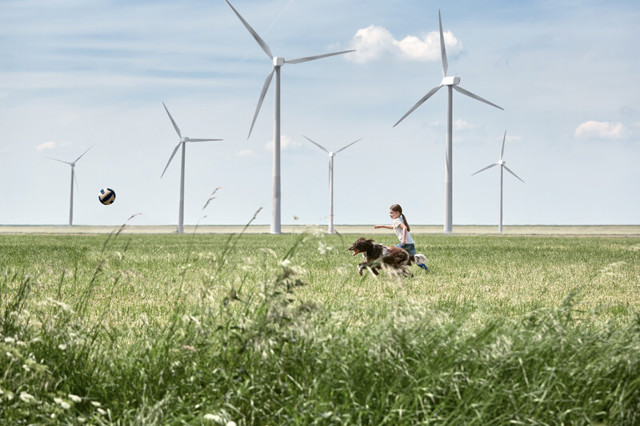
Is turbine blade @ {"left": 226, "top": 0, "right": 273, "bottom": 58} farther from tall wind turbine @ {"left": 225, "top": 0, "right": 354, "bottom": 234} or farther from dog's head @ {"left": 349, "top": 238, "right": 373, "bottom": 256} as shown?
dog's head @ {"left": 349, "top": 238, "right": 373, "bottom": 256}

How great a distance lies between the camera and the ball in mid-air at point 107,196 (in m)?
27.4

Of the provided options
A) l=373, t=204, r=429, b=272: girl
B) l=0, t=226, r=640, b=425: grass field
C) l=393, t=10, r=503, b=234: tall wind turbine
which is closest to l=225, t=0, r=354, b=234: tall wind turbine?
l=393, t=10, r=503, b=234: tall wind turbine

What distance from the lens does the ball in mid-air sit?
2744 centimetres

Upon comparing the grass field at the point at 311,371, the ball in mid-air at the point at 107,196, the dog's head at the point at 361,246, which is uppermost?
the ball in mid-air at the point at 107,196

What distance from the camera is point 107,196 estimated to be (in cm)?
2780

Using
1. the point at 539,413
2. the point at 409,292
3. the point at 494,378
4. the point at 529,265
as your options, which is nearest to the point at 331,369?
the point at 494,378

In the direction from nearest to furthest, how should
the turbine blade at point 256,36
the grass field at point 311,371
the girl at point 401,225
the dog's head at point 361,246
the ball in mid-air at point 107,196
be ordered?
the grass field at point 311,371 < the dog's head at point 361,246 < the girl at point 401,225 < the ball in mid-air at point 107,196 < the turbine blade at point 256,36

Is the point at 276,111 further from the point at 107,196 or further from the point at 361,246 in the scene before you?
the point at 361,246

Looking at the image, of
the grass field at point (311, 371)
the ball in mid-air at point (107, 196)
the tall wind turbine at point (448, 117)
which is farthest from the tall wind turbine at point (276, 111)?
the grass field at point (311, 371)

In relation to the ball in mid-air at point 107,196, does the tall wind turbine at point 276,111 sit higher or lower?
higher

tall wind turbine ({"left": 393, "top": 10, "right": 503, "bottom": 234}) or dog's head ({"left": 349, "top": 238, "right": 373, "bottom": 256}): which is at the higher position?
tall wind turbine ({"left": 393, "top": 10, "right": 503, "bottom": 234})

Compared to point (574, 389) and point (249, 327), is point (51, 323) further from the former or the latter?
point (574, 389)

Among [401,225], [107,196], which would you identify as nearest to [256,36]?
[107,196]

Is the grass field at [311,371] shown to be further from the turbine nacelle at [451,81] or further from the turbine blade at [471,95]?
the turbine nacelle at [451,81]
